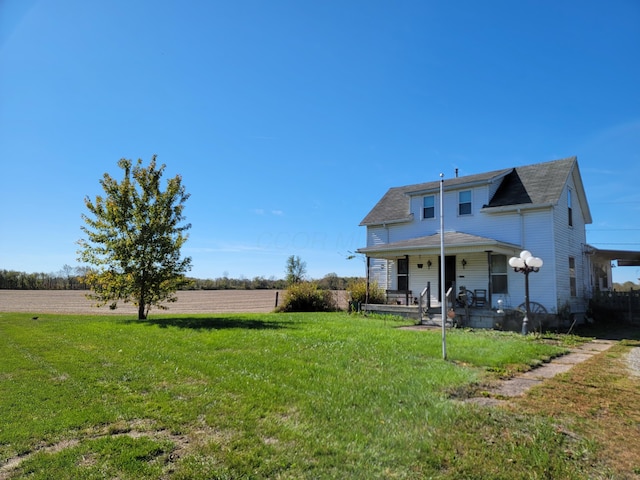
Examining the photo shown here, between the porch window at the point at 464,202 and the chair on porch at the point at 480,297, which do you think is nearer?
the chair on porch at the point at 480,297

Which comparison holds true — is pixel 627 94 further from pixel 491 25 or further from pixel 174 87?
pixel 174 87

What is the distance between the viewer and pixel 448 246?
591 inches

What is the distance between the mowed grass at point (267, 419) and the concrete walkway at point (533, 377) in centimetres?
34

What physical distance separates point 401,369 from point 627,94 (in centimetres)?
1310

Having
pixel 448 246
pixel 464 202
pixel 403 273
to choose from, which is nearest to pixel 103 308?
pixel 403 273

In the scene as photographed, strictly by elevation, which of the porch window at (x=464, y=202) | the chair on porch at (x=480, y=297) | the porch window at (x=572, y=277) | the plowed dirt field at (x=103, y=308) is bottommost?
the plowed dirt field at (x=103, y=308)

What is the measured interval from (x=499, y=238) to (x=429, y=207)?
3.80 m

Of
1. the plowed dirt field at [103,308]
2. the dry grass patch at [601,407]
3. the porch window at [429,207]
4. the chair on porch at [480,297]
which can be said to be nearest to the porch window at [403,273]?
the porch window at [429,207]

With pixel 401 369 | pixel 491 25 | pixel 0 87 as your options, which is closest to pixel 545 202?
pixel 491 25

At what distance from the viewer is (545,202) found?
49.0 ft

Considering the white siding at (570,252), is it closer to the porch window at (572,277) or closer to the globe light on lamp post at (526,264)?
the porch window at (572,277)

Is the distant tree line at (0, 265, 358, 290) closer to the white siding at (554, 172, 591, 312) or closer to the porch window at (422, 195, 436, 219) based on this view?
the porch window at (422, 195, 436, 219)

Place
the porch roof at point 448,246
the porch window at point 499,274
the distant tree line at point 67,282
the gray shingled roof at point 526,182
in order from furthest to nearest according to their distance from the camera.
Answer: the distant tree line at point 67,282
the porch window at point 499,274
the gray shingled roof at point 526,182
the porch roof at point 448,246

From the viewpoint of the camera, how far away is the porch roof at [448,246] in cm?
1457
